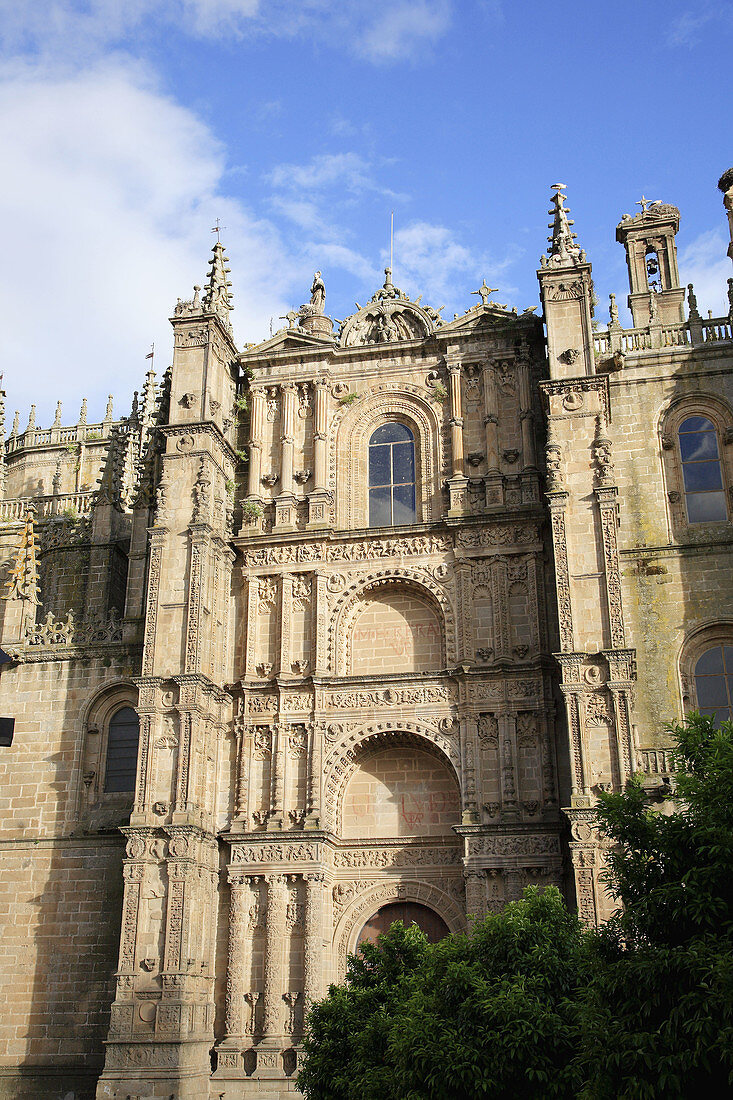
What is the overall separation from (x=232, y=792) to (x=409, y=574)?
6.62 meters

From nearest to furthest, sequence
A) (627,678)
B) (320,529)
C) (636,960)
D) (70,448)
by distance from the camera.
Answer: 1. (636,960)
2. (627,678)
3. (320,529)
4. (70,448)

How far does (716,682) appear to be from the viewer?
2586cm

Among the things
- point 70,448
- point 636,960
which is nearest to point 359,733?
point 636,960

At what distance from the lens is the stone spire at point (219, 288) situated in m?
31.7

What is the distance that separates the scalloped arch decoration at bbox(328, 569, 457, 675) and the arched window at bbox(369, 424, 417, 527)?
63.6 inches

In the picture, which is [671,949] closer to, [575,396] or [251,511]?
[575,396]

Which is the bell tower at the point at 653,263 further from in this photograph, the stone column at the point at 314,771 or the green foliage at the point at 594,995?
the green foliage at the point at 594,995

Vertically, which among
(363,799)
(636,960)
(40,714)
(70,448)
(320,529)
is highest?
(70,448)

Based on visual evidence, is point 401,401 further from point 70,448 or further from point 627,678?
point 70,448

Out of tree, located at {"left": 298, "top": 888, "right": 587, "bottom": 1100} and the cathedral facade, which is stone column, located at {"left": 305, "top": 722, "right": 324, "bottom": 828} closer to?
the cathedral facade

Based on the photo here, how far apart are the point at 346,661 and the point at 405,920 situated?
20.0 feet

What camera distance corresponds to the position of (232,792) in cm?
2745

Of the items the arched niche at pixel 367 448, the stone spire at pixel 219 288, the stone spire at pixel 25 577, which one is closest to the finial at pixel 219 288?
the stone spire at pixel 219 288

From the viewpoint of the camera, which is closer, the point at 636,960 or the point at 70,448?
the point at 636,960
